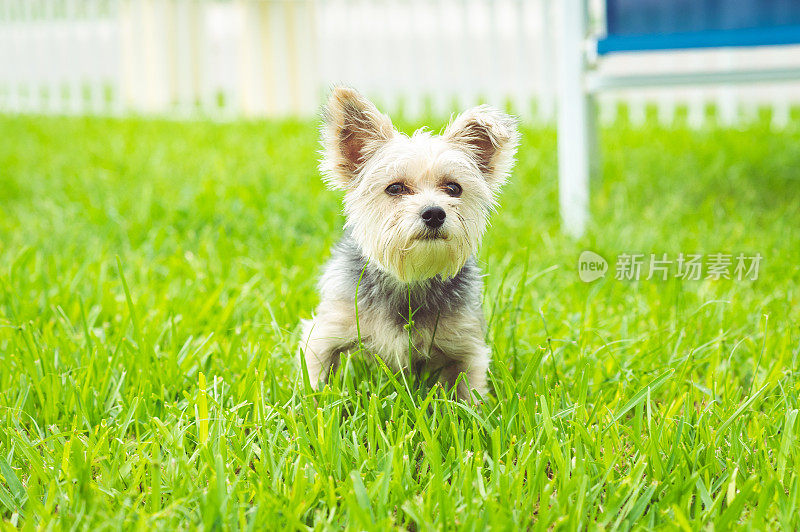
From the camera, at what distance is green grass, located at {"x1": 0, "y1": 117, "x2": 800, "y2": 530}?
1752 millimetres

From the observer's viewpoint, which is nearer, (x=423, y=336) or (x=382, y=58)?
(x=423, y=336)

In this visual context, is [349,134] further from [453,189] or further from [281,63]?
[281,63]

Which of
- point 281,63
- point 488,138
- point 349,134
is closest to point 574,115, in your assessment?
point 488,138

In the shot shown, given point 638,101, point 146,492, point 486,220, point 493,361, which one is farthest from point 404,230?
point 638,101

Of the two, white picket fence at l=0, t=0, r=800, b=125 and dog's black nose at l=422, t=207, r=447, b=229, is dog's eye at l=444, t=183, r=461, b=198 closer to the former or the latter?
dog's black nose at l=422, t=207, r=447, b=229

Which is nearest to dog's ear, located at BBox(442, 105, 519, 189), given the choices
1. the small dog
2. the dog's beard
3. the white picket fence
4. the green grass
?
the small dog

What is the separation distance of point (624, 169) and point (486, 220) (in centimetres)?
360

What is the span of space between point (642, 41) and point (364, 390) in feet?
9.06

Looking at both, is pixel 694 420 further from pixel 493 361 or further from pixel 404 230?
pixel 404 230

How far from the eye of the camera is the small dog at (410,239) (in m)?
2.07

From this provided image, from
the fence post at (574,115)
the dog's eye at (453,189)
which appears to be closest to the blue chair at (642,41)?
the fence post at (574,115)

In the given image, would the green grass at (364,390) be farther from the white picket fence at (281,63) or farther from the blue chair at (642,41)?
the white picket fence at (281,63)

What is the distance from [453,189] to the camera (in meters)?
2.13

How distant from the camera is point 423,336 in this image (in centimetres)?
221
